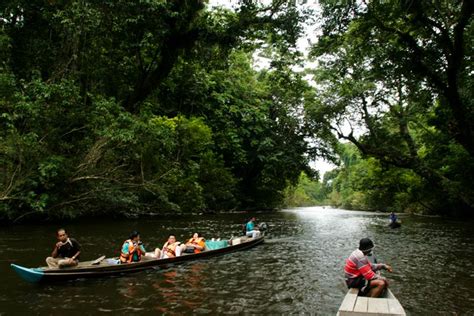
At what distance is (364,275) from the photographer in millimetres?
7562

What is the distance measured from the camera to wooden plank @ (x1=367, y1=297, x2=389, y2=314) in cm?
569

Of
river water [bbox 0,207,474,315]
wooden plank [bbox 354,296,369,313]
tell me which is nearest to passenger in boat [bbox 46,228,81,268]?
river water [bbox 0,207,474,315]

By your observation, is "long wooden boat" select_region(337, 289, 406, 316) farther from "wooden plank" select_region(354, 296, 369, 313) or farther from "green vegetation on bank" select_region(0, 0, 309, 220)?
"green vegetation on bank" select_region(0, 0, 309, 220)

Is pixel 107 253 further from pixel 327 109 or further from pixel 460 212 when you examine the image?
pixel 460 212

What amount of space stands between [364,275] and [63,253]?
311 inches

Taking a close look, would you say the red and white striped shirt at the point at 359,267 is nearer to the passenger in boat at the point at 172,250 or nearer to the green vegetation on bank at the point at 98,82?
the passenger in boat at the point at 172,250

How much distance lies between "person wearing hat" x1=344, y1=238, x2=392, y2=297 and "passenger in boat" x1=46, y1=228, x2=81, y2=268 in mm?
7226

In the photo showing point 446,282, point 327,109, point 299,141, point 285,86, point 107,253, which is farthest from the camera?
point 299,141

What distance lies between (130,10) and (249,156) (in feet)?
96.2

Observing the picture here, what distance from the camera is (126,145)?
21.5m

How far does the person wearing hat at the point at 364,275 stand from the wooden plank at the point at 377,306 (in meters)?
1.23

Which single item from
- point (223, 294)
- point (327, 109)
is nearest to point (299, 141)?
point (327, 109)

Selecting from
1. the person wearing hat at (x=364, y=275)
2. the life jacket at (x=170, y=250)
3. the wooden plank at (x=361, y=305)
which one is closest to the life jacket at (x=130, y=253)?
the life jacket at (x=170, y=250)

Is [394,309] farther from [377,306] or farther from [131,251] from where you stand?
[131,251]
